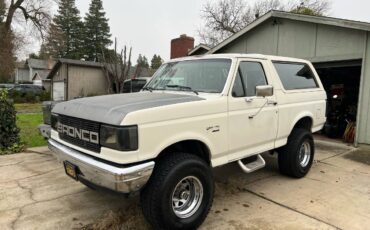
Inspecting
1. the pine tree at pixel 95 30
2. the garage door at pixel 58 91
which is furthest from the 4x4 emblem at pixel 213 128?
the pine tree at pixel 95 30

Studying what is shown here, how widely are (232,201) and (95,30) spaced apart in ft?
190

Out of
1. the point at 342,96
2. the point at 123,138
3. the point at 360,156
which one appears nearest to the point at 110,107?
the point at 123,138

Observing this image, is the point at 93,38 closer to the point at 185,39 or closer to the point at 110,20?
the point at 110,20

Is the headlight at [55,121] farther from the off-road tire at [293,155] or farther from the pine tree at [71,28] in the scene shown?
the pine tree at [71,28]

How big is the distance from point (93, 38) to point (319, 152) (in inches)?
2188

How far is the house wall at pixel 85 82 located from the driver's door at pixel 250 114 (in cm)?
2518

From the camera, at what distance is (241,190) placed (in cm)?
495

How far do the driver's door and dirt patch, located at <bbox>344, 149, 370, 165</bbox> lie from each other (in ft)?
10.7

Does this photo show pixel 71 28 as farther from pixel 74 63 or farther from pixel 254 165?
pixel 254 165

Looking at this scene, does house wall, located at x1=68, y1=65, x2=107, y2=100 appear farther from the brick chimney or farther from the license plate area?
the license plate area

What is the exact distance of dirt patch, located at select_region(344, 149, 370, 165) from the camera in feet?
22.5

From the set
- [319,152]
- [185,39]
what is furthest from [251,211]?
[185,39]

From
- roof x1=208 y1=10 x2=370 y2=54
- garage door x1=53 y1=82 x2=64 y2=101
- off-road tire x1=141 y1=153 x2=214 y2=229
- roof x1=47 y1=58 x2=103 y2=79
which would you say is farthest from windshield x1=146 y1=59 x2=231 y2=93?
garage door x1=53 y1=82 x2=64 y2=101

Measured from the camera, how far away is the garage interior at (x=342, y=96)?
9188mm
